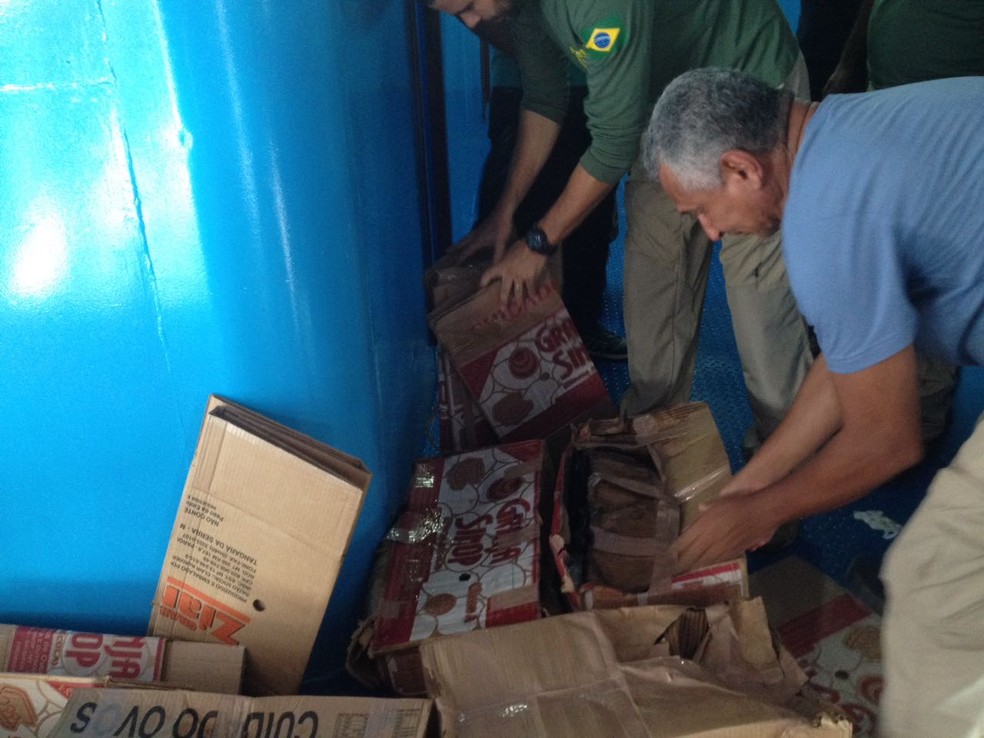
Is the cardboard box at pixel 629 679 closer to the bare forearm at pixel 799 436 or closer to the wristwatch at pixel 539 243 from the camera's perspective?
the bare forearm at pixel 799 436

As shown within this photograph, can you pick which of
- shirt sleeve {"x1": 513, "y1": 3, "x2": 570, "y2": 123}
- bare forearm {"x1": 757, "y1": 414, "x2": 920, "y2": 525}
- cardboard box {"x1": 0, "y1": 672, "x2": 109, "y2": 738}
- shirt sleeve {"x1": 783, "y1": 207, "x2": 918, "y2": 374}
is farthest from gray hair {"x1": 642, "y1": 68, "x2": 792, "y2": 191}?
cardboard box {"x1": 0, "y1": 672, "x2": 109, "y2": 738}

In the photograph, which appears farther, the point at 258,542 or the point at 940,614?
the point at 258,542

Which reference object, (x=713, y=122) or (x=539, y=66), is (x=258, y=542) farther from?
(x=539, y=66)

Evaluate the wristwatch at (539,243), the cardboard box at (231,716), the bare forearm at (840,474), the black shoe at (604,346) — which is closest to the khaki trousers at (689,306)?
the wristwatch at (539,243)

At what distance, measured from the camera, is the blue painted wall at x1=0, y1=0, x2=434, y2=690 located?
115 centimetres

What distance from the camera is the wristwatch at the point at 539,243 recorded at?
187 centimetres

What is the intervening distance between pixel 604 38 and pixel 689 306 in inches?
32.4

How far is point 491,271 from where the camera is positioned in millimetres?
1967

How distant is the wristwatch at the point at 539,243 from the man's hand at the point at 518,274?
0.04ft

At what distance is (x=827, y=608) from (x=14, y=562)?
5.19 feet

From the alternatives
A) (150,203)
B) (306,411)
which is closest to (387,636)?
(306,411)

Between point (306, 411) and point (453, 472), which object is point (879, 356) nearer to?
point (306, 411)

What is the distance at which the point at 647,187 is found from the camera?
202 centimetres

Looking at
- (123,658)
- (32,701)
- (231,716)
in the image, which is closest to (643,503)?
(231,716)
